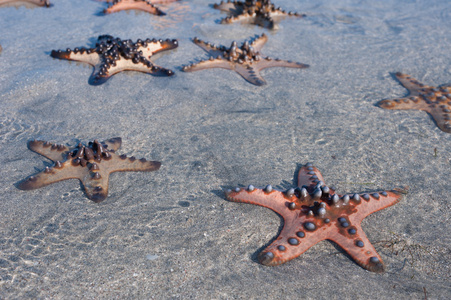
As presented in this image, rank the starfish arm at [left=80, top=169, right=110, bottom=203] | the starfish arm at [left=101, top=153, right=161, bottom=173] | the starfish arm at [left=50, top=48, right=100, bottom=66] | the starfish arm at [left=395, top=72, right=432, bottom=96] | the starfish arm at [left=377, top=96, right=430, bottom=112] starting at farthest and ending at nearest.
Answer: the starfish arm at [left=50, top=48, right=100, bottom=66] < the starfish arm at [left=395, top=72, right=432, bottom=96] < the starfish arm at [left=377, top=96, right=430, bottom=112] < the starfish arm at [left=101, top=153, right=161, bottom=173] < the starfish arm at [left=80, top=169, right=110, bottom=203]

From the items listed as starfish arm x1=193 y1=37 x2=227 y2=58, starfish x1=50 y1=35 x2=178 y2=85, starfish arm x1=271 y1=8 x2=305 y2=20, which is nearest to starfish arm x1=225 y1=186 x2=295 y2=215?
starfish x1=50 y1=35 x2=178 y2=85

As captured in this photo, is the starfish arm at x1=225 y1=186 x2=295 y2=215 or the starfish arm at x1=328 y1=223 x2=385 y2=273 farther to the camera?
the starfish arm at x1=225 y1=186 x2=295 y2=215

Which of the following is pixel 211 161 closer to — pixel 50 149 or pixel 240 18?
pixel 50 149

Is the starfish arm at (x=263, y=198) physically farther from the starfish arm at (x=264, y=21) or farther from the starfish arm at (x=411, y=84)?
the starfish arm at (x=264, y=21)

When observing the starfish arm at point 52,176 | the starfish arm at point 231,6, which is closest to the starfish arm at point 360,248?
the starfish arm at point 52,176

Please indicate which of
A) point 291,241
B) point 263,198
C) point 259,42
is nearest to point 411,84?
point 259,42

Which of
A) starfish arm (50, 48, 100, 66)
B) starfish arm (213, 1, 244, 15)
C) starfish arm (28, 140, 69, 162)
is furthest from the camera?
starfish arm (213, 1, 244, 15)

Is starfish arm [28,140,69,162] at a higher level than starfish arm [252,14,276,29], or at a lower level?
lower

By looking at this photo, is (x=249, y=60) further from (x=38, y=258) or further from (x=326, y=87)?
(x=38, y=258)

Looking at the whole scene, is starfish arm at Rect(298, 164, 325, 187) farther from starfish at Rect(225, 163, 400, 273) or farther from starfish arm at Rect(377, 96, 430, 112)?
starfish arm at Rect(377, 96, 430, 112)
